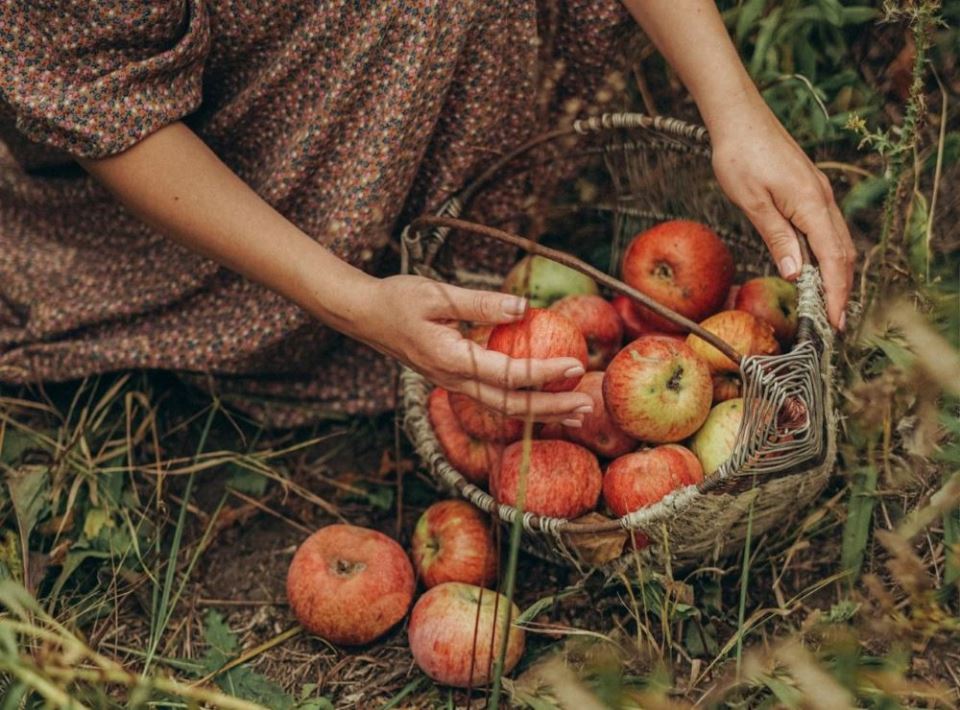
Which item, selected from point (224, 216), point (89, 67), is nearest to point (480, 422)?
point (224, 216)

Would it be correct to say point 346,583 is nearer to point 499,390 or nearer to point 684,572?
point 499,390

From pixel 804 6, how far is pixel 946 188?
50 cm

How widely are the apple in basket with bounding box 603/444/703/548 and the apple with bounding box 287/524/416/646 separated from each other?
1.32 ft

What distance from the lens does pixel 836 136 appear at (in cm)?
179

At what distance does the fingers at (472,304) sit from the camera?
1303 millimetres

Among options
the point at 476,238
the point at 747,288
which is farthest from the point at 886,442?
the point at 476,238

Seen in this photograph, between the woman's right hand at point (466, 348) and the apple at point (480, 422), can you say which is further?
the apple at point (480, 422)

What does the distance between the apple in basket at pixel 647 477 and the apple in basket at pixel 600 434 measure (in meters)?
0.07

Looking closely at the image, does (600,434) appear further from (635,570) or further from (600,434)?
(635,570)

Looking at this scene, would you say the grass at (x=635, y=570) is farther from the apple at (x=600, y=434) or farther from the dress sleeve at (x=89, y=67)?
the dress sleeve at (x=89, y=67)

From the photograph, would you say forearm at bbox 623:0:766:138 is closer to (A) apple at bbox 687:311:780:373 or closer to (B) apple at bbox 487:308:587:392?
(A) apple at bbox 687:311:780:373

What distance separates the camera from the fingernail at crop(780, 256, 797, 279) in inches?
56.1

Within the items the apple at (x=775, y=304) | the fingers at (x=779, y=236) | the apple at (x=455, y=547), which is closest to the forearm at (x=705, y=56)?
the fingers at (x=779, y=236)

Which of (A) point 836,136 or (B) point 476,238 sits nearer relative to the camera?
(A) point 836,136
